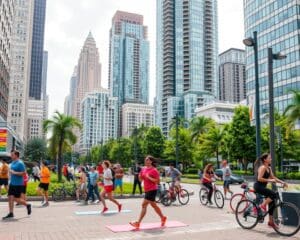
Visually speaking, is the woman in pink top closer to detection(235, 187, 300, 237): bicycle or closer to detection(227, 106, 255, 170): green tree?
detection(235, 187, 300, 237): bicycle

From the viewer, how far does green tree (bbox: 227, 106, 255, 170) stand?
49750 millimetres

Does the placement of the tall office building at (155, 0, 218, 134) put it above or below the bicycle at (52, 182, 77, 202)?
above

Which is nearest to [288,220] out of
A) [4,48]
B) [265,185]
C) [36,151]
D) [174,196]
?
[265,185]

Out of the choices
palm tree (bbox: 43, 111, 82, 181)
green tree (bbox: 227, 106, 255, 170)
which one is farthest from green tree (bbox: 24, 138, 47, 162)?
palm tree (bbox: 43, 111, 82, 181)

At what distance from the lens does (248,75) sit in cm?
8750

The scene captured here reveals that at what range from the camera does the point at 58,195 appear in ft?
58.9

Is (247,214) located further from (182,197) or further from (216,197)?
(182,197)

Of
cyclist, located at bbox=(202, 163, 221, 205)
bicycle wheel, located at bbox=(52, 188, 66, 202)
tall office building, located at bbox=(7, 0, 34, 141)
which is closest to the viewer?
cyclist, located at bbox=(202, 163, 221, 205)

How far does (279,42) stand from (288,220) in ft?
247

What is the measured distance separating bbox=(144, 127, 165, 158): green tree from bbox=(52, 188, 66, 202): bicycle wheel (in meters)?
53.5

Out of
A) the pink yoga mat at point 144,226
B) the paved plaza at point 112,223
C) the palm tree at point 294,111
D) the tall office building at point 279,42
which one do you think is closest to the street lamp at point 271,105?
the paved plaza at point 112,223

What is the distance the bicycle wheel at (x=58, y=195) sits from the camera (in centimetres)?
1780

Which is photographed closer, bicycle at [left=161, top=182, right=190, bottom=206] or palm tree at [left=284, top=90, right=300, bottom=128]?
bicycle at [left=161, top=182, right=190, bottom=206]

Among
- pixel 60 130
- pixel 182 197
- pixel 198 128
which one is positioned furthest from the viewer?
pixel 198 128
